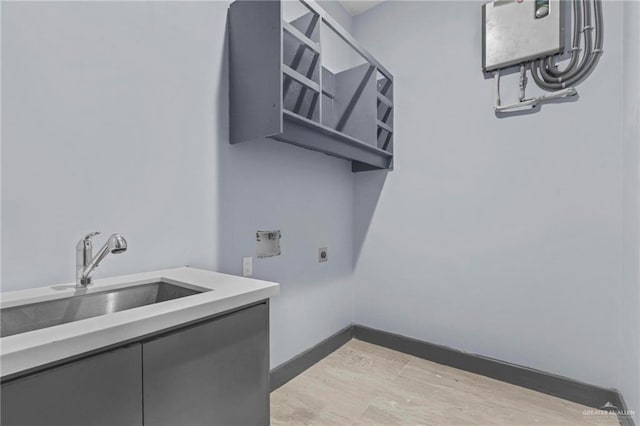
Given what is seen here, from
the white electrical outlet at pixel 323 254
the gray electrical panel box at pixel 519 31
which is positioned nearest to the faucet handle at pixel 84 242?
the white electrical outlet at pixel 323 254

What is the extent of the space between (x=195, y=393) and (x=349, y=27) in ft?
8.78

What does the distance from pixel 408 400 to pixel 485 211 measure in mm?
1191

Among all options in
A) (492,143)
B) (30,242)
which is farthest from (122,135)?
(492,143)

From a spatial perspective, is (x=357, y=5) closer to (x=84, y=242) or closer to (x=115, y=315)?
(x=84, y=242)

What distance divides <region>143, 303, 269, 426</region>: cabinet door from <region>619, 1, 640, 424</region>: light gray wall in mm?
1498

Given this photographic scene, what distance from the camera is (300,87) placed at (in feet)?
5.75

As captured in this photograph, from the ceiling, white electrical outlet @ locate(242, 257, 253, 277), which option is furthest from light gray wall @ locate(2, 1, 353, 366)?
the ceiling

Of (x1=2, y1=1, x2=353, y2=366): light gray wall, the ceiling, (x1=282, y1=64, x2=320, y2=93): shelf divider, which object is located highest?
the ceiling

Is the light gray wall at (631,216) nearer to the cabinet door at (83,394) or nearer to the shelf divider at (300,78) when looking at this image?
the shelf divider at (300,78)

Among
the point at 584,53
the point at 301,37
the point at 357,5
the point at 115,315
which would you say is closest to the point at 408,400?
the point at 115,315

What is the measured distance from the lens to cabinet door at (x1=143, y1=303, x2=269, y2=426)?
71cm

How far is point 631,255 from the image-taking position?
1.39 m

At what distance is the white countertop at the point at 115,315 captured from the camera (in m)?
0.54

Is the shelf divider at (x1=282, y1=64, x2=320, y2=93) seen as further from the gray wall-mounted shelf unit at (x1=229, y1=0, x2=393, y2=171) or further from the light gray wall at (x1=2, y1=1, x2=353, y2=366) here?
the light gray wall at (x1=2, y1=1, x2=353, y2=366)
